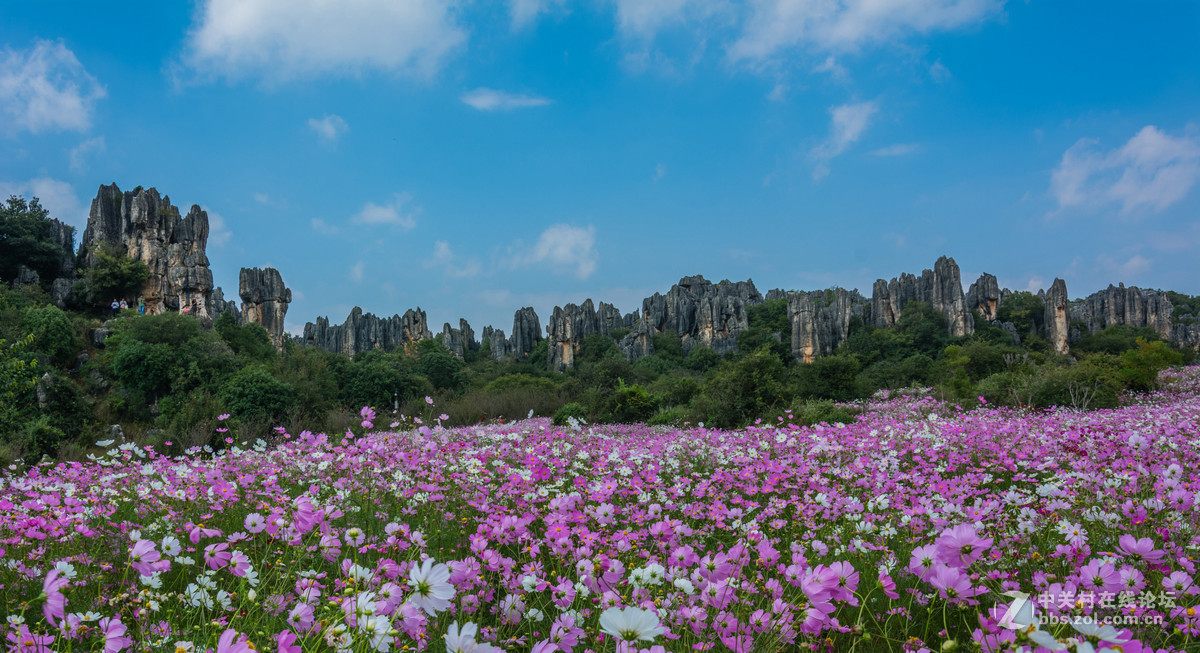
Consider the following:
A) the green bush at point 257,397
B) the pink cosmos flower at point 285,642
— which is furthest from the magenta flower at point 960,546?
the green bush at point 257,397

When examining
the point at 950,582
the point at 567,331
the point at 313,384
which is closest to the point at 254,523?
the point at 950,582

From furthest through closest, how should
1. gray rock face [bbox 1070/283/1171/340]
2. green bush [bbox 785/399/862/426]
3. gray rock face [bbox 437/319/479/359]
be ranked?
gray rock face [bbox 437/319/479/359]
gray rock face [bbox 1070/283/1171/340]
green bush [bbox 785/399/862/426]

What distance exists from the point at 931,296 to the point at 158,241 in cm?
6153

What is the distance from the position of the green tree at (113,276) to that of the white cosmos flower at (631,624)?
43.3m

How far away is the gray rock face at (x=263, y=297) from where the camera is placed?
44.4 m

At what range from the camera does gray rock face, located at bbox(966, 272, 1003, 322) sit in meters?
50.6

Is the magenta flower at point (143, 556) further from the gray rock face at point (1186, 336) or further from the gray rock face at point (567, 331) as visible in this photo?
the gray rock face at point (1186, 336)

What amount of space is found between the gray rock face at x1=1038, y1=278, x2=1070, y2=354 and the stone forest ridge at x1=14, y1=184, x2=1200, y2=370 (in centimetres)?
8

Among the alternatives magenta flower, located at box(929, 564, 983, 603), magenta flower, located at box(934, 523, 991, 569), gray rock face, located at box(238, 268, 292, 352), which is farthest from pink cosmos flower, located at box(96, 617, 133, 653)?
gray rock face, located at box(238, 268, 292, 352)

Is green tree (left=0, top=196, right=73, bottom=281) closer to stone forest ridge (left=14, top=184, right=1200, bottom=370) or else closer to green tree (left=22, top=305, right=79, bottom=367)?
stone forest ridge (left=14, top=184, right=1200, bottom=370)

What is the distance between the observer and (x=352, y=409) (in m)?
23.1

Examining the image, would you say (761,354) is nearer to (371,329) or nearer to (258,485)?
(258,485)

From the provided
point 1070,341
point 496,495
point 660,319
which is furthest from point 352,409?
point 1070,341

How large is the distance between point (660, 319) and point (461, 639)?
6291 cm
